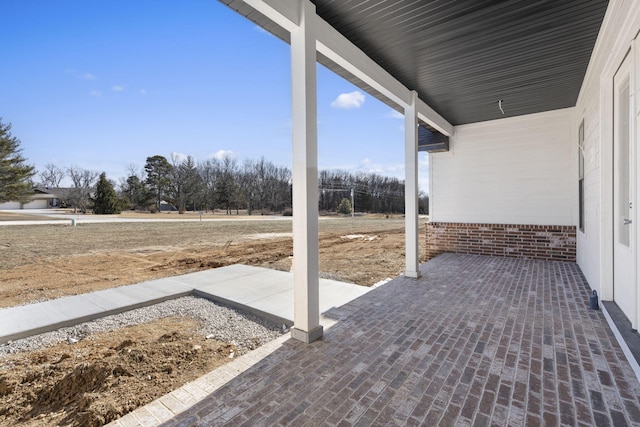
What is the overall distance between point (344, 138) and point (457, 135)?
29.0 meters

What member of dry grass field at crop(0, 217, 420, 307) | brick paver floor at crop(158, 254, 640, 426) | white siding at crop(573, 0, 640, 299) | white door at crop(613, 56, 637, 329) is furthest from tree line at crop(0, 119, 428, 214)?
brick paver floor at crop(158, 254, 640, 426)

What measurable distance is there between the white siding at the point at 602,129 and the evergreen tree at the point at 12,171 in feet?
93.6

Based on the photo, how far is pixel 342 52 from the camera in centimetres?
316

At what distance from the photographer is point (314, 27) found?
264 cm

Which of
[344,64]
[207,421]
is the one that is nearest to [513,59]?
[344,64]

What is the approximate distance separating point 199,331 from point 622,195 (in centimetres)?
454

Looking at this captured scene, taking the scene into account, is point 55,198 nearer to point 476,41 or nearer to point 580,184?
point 476,41

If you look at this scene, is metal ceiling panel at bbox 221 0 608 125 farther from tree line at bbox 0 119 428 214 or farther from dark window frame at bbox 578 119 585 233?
tree line at bbox 0 119 428 214

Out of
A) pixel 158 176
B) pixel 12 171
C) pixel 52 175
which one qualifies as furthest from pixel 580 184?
pixel 52 175

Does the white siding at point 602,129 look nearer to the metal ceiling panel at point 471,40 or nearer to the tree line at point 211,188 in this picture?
the metal ceiling panel at point 471,40

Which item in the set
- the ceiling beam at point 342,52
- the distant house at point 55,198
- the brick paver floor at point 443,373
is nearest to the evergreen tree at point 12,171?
the distant house at point 55,198

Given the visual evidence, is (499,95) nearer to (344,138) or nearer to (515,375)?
(515,375)

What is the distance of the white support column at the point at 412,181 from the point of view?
189 inches

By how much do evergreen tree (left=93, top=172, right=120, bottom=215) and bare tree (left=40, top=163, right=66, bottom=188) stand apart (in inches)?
534
